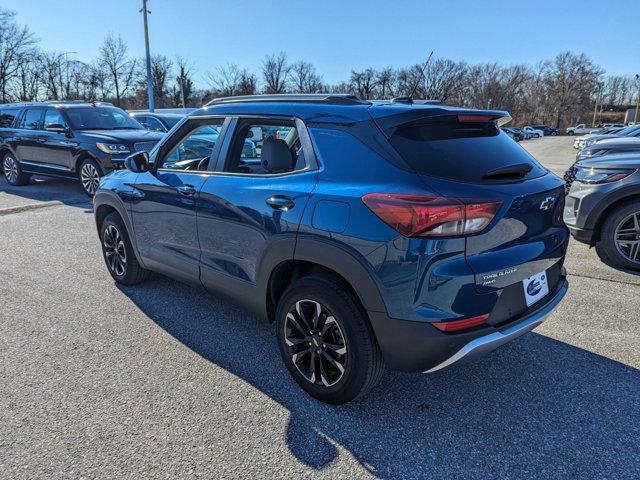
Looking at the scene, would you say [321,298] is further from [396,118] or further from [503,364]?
[503,364]

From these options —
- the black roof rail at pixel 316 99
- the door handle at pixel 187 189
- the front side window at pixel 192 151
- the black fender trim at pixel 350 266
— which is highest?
the black roof rail at pixel 316 99

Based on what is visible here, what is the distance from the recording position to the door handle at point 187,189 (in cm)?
322

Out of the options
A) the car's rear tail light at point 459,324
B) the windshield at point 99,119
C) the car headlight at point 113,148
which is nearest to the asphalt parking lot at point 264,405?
the car's rear tail light at point 459,324

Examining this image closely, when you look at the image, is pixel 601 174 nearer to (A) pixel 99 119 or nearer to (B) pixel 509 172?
(B) pixel 509 172

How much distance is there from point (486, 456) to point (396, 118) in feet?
5.80

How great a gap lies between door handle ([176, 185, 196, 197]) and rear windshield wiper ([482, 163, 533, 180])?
1.98m

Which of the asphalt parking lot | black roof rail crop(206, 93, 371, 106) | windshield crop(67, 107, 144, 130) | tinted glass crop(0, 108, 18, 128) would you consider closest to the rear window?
black roof rail crop(206, 93, 371, 106)

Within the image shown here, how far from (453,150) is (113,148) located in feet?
26.3

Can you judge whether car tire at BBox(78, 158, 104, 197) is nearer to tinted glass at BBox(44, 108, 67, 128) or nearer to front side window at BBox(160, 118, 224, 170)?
tinted glass at BBox(44, 108, 67, 128)

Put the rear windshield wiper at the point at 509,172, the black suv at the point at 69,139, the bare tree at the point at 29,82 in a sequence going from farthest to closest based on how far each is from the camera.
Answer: the bare tree at the point at 29,82
the black suv at the point at 69,139
the rear windshield wiper at the point at 509,172

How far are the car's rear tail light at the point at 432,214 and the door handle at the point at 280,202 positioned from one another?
0.60 meters

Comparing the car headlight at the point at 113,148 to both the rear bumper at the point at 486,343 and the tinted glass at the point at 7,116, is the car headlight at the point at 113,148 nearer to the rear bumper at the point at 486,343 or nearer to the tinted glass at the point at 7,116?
the tinted glass at the point at 7,116

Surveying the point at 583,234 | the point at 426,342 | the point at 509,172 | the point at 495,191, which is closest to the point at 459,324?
the point at 426,342

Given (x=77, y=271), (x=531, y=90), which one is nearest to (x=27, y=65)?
(x=77, y=271)
